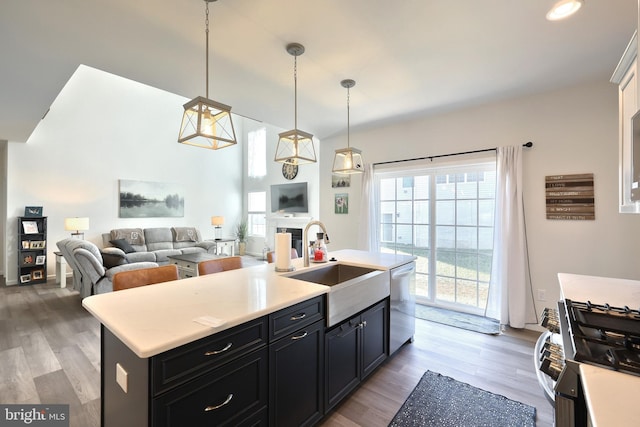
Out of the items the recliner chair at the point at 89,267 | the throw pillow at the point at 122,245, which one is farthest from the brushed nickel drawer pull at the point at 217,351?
the throw pillow at the point at 122,245

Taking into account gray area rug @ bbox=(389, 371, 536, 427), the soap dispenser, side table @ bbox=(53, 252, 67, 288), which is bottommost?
gray area rug @ bbox=(389, 371, 536, 427)

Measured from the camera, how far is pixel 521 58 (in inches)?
94.5

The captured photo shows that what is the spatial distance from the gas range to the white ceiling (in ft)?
5.94

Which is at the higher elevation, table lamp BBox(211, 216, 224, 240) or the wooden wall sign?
the wooden wall sign

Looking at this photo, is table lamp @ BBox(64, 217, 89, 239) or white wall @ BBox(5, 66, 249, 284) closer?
table lamp @ BBox(64, 217, 89, 239)

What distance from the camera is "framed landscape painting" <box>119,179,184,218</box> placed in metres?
6.30

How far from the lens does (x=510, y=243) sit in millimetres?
3205

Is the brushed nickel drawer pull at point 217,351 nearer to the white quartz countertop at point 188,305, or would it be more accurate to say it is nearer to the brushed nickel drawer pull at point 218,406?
the white quartz countertop at point 188,305

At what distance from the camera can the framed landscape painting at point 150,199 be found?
6.30m

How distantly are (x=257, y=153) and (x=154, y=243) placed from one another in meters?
3.62

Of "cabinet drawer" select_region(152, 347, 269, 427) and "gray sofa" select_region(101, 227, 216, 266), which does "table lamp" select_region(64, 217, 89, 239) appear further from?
"cabinet drawer" select_region(152, 347, 269, 427)

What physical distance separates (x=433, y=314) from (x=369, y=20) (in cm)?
335

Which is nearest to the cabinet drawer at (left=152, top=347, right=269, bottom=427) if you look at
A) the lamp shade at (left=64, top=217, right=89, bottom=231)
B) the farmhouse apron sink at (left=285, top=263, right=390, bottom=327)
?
the farmhouse apron sink at (left=285, top=263, right=390, bottom=327)

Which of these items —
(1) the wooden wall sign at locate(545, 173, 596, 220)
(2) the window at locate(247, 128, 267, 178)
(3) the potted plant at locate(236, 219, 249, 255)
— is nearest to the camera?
(1) the wooden wall sign at locate(545, 173, 596, 220)
